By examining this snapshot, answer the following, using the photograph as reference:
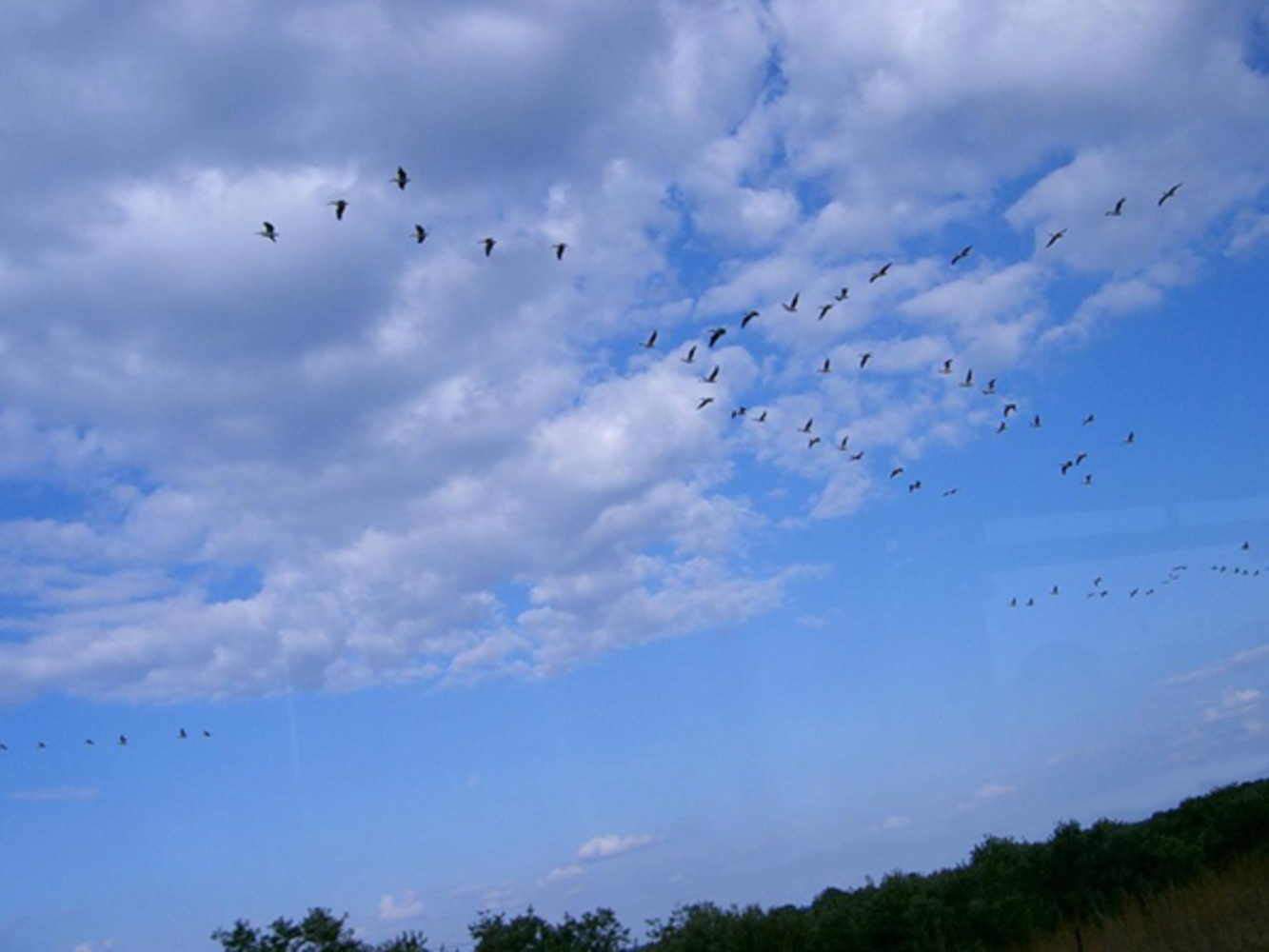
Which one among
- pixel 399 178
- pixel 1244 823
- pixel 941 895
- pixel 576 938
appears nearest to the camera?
pixel 399 178

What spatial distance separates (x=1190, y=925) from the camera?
15.7 meters

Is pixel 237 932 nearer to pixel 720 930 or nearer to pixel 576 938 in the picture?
pixel 576 938

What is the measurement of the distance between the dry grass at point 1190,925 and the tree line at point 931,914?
72cm

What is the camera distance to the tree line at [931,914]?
1711 cm

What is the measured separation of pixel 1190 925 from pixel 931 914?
378 cm

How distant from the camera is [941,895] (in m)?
18.5

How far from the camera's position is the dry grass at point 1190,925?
14250 millimetres

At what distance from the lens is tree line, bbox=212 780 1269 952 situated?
1711 cm

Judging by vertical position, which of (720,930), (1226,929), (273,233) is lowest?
(1226,929)

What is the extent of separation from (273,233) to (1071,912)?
1921 centimetres

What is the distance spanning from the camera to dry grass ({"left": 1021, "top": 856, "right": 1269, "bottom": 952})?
46.8ft

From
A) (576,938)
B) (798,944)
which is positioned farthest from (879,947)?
(576,938)

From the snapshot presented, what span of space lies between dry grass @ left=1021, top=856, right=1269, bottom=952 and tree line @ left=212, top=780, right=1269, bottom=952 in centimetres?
72

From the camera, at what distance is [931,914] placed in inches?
685
